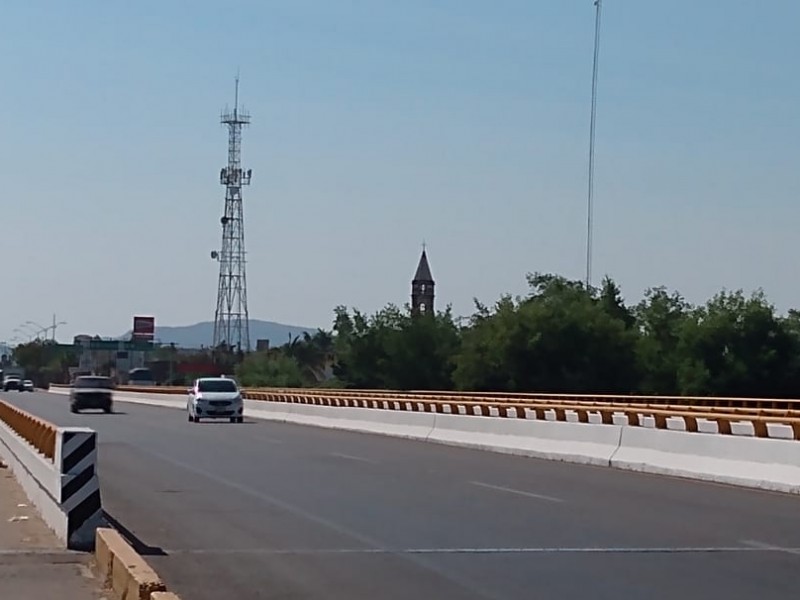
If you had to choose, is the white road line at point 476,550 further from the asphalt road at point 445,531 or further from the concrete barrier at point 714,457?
the concrete barrier at point 714,457

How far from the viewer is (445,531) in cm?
1636

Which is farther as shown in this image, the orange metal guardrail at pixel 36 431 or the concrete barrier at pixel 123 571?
the orange metal guardrail at pixel 36 431

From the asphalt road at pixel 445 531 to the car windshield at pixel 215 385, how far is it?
26.5 metres

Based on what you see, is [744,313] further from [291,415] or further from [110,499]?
[110,499]

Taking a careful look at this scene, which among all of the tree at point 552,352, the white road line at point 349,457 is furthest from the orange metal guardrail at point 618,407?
the tree at point 552,352

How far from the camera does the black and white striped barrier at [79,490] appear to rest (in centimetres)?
1465

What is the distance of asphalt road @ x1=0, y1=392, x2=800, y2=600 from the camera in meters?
12.4

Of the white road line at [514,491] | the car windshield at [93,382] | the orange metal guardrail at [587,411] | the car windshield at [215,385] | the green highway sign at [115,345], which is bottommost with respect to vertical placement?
the white road line at [514,491]

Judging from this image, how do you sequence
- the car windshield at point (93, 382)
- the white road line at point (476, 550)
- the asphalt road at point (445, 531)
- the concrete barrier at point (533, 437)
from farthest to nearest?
the car windshield at point (93, 382) < the concrete barrier at point (533, 437) < the white road line at point (476, 550) < the asphalt road at point (445, 531)

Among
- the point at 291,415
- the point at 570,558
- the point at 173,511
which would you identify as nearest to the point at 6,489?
the point at 173,511

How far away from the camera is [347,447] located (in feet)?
119

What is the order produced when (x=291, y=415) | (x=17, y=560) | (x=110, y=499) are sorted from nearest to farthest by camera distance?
(x=17, y=560)
(x=110, y=499)
(x=291, y=415)

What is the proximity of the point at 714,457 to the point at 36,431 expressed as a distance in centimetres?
1160

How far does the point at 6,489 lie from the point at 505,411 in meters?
31.6
